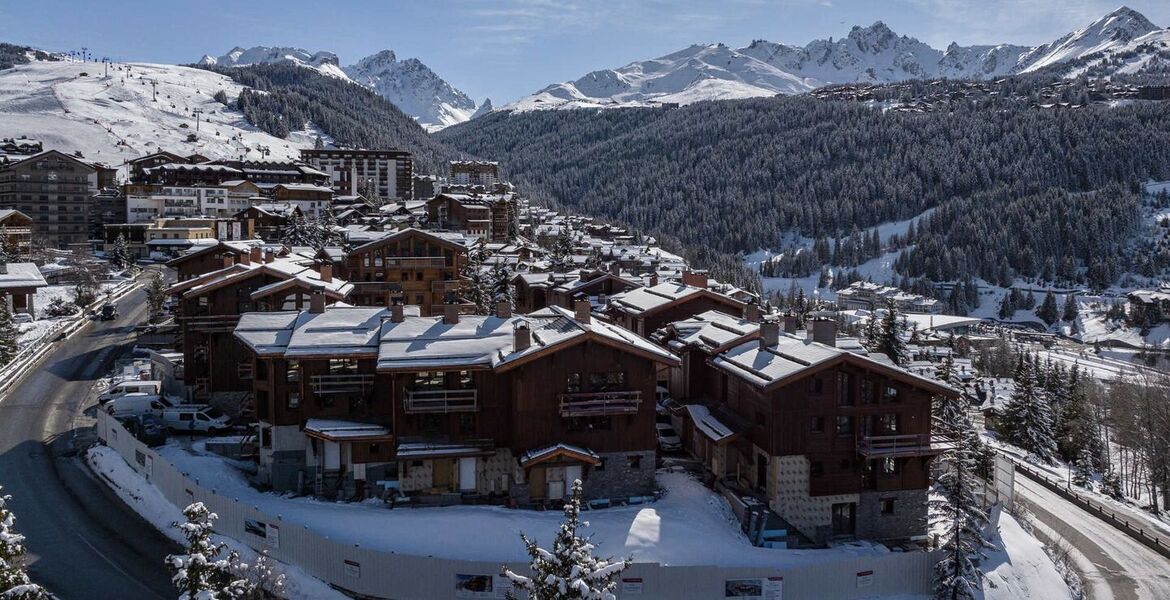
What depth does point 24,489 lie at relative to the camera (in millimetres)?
32844

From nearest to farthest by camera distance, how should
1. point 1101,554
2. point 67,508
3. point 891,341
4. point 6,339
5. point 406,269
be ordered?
1. point 67,508
2. point 1101,554
3. point 6,339
4. point 406,269
5. point 891,341

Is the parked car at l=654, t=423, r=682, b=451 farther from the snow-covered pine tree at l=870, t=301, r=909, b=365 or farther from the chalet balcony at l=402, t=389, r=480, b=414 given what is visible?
the snow-covered pine tree at l=870, t=301, r=909, b=365

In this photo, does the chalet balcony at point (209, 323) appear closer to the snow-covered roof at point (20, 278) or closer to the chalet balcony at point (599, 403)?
the chalet balcony at point (599, 403)

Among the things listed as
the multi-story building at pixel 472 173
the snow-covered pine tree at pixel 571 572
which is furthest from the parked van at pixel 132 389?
the multi-story building at pixel 472 173

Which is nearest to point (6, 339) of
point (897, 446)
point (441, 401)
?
point (441, 401)

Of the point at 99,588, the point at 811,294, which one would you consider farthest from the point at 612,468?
the point at 811,294

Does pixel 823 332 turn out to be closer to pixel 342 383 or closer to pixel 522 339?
pixel 522 339

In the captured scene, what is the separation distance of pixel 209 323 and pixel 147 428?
6779 mm

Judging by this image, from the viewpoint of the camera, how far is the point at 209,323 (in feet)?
143

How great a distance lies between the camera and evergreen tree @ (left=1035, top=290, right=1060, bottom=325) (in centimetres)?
16588

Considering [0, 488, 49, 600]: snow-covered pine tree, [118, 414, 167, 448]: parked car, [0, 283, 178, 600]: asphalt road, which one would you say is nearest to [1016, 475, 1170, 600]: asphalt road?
[0, 283, 178, 600]: asphalt road

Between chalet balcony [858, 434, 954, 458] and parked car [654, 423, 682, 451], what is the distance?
947cm

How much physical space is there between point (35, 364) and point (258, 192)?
253 feet

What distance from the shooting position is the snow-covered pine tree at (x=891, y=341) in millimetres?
60281
